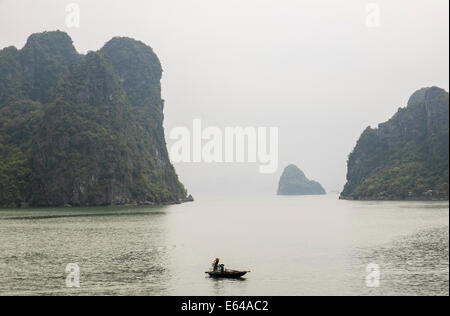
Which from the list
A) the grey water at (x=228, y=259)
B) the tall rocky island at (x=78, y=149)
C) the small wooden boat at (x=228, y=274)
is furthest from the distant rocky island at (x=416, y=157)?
the small wooden boat at (x=228, y=274)

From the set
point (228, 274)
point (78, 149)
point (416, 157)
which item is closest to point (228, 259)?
point (228, 274)

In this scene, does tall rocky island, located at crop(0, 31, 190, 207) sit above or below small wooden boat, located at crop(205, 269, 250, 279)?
above

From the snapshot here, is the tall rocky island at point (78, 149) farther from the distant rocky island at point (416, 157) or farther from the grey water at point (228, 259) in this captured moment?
the distant rocky island at point (416, 157)

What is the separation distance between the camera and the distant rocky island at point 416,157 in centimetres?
15262

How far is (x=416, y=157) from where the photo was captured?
172 m

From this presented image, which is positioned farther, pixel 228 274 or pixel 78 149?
pixel 78 149

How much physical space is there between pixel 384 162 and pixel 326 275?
6633 inches

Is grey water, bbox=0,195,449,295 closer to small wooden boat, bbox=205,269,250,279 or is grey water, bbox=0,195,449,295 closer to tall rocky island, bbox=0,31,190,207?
small wooden boat, bbox=205,269,250,279

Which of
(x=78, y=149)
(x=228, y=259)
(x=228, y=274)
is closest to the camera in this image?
(x=228, y=274)

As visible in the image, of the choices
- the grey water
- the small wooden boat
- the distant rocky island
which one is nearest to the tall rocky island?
the grey water

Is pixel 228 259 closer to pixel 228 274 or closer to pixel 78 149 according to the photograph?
pixel 228 274

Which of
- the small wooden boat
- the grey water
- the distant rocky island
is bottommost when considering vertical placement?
the grey water

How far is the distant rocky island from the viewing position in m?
153
